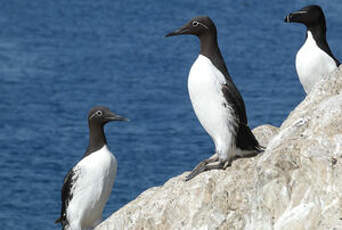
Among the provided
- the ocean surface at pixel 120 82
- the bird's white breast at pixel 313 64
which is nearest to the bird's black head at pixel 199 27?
the bird's white breast at pixel 313 64

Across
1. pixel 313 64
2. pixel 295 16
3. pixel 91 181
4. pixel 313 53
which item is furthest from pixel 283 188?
pixel 91 181

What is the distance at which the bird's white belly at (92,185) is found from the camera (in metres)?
14.0

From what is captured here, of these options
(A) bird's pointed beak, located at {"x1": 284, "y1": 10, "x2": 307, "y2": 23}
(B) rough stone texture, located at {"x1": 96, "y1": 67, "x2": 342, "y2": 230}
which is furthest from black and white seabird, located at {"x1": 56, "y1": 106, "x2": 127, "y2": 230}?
(B) rough stone texture, located at {"x1": 96, "y1": 67, "x2": 342, "y2": 230}

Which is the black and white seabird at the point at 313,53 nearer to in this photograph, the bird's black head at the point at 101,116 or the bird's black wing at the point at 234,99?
the bird's black wing at the point at 234,99

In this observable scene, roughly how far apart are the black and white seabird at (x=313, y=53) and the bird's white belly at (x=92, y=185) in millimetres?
3069

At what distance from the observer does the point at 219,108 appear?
11062mm

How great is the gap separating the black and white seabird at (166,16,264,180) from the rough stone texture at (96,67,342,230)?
2.11ft

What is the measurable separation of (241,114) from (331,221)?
3.68 metres

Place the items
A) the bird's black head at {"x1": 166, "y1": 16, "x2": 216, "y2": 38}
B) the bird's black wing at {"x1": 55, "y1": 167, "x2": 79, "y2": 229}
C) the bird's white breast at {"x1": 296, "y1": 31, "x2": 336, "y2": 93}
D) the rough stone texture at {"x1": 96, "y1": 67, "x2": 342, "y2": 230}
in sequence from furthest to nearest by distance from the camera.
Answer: the bird's black wing at {"x1": 55, "y1": 167, "x2": 79, "y2": 229}, the bird's white breast at {"x1": 296, "y1": 31, "x2": 336, "y2": 93}, the bird's black head at {"x1": 166, "y1": 16, "x2": 216, "y2": 38}, the rough stone texture at {"x1": 96, "y1": 67, "x2": 342, "y2": 230}

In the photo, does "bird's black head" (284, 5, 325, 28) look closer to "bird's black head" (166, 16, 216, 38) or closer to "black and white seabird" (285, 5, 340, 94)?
"black and white seabird" (285, 5, 340, 94)

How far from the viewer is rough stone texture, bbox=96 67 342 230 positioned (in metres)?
7.85

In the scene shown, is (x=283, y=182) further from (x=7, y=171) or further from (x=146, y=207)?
(x=7, y=171)

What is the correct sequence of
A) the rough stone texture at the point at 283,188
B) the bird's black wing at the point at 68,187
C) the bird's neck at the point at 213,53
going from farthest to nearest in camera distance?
1. the bird's black wing at the point at 68,187
2. the bird's neck at the point at 213,53
3. the rough stone texture at the point at 283,188

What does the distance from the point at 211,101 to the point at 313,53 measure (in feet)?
9.40
